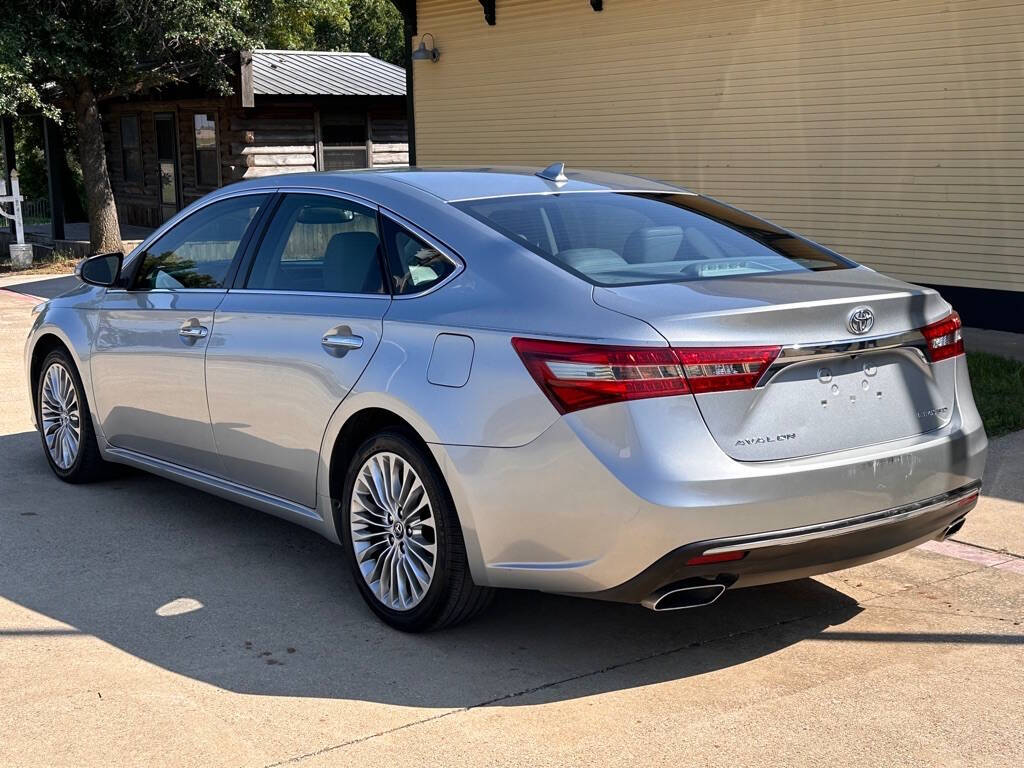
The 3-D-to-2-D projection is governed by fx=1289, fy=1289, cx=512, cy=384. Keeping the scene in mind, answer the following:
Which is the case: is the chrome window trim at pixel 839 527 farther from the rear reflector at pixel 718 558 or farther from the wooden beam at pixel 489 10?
the wooden beam at pixel 489 10

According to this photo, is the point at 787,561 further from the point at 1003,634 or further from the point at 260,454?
the point at 260,454

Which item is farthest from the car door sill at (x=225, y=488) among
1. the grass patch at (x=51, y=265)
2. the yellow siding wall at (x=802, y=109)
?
the grass patch at (x=51, y=265)

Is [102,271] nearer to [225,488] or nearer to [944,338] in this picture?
[225,488]

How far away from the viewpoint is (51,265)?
70.1 ft

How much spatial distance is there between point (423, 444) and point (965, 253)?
8938 millimetres

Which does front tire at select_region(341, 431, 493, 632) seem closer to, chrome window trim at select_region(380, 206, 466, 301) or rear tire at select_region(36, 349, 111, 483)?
chrome window trim at select_region(380, 206, 466, 301)

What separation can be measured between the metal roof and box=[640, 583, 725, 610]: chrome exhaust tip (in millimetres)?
19576

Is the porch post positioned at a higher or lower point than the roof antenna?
higher

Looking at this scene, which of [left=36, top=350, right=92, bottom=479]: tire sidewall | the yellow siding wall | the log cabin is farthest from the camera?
the log cabin

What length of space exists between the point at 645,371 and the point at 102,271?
3692 millimetres

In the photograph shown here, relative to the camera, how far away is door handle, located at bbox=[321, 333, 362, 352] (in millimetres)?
4877

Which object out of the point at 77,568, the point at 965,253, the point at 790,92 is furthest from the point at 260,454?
the point at 790,92

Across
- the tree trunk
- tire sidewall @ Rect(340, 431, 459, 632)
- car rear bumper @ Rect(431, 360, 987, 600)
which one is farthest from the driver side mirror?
the tree trunk

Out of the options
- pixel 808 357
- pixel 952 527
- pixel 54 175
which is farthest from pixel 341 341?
pixel 54 175
